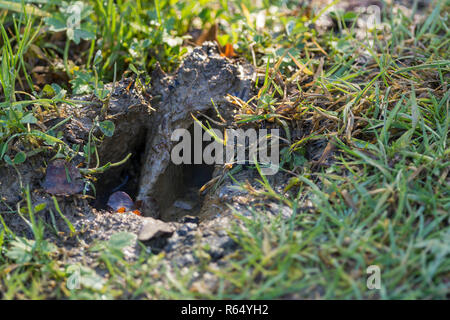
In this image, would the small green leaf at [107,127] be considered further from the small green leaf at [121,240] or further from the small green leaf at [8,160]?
the small green leaf at [121,240]

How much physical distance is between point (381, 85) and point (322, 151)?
0.56m

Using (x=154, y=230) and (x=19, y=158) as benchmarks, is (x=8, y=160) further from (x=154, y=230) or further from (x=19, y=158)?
(x=154, y=230)

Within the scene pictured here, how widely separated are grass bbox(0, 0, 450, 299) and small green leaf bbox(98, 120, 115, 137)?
0.16 m

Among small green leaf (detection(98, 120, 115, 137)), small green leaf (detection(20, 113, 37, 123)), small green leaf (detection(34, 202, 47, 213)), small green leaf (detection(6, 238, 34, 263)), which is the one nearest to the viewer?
small green leaf (detection(6, 238, 34, 263))

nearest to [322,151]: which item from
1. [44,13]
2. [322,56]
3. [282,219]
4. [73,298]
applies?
[282,219]

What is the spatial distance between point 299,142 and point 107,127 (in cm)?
95

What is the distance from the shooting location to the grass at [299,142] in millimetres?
1546

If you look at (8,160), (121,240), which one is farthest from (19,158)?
(121,240)

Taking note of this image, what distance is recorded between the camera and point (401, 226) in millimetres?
1616

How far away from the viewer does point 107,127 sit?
212 cm

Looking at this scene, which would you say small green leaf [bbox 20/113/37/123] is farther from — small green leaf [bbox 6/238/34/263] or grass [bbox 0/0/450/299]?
small green leaf [bbox 6/238/34/263]

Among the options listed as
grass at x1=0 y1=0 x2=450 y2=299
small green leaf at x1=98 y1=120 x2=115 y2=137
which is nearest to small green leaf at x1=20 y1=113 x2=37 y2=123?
grass at x1=0 y1=0 x2=450 y2=299

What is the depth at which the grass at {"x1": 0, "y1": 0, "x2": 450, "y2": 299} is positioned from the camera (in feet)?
5.07
